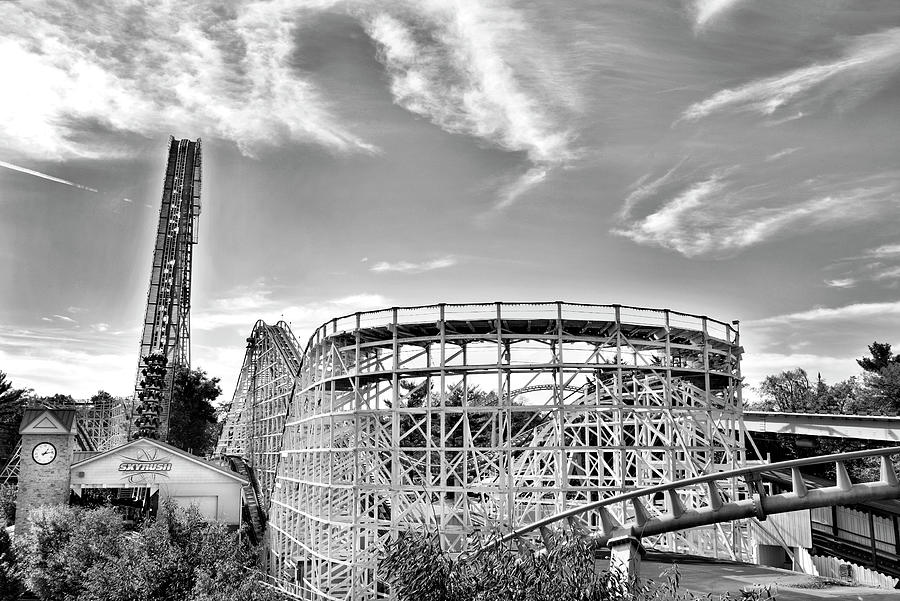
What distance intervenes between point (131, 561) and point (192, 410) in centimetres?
4865

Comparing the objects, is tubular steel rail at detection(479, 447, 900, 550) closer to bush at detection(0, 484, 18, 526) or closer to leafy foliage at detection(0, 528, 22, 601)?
leafy foliage at detection(0, 528, 22, 601)

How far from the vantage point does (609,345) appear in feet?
76.8

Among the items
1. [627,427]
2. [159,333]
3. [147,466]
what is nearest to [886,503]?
[627,427]

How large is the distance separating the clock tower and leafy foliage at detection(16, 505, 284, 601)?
390 centimetres

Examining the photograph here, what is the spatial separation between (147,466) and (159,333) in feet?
72.2

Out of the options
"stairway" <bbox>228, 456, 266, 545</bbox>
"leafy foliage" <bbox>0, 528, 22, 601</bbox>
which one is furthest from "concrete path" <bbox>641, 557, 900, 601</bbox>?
"stairway" <bbox>228, 456, 266, 545</bbox>

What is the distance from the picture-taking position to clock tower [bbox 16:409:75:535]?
3055cm

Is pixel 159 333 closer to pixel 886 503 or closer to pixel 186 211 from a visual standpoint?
pixel 186 211

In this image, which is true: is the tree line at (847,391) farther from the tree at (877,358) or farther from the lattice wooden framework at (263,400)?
the lattice wooden framework at (263,400)

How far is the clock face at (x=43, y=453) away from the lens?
30969 mm

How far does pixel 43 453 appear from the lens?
31156 millimetres

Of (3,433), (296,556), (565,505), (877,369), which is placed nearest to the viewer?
(565,505)

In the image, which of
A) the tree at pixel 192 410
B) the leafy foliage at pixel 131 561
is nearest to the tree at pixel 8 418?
the tree at pixel 192 410

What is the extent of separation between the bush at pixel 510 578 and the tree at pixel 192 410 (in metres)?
52.0
